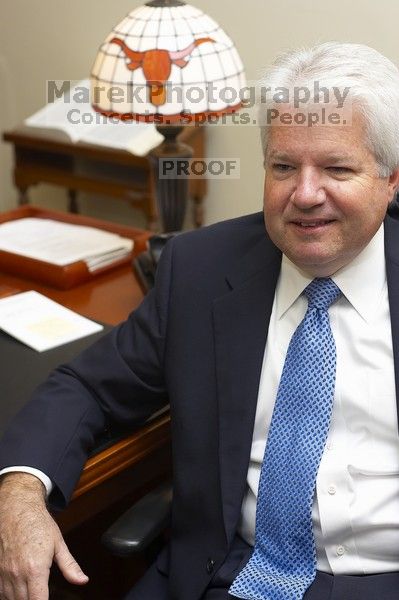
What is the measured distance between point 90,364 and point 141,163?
1.93 metres

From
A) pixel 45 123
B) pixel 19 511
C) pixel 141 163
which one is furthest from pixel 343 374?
pixel 45 123

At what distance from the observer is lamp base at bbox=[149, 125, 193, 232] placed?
2371 millimetres

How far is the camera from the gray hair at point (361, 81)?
59.2 inches

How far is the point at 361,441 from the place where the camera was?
1.64 metres

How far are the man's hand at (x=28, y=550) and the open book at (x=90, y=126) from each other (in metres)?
1.98

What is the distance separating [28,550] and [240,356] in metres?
0.50

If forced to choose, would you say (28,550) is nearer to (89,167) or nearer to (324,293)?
(324,293)

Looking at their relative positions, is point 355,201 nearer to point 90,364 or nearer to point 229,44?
point 90,364

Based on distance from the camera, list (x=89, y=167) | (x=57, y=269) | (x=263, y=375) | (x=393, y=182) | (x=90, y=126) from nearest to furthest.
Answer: (x=393, y=182) < (x=263, y=375) < (x=57, y=269) < (x=90, y=126) < (x=89, y=167)

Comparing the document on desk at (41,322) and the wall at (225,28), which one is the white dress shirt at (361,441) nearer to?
the document on desk at (41,322)

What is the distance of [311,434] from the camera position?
5.41ft

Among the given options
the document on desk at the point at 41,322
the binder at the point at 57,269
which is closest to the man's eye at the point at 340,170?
the document on desk at the point at 41,322

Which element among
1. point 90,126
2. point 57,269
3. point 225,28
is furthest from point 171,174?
point 225,28

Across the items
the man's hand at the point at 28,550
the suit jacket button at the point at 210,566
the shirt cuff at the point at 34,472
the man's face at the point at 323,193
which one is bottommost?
the suit jacket button at the point at 210,566
